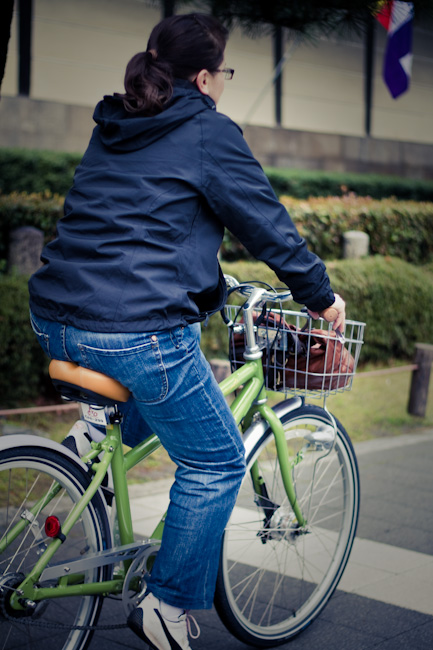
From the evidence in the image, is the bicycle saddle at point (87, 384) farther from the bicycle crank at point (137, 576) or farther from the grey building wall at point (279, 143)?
the grey building wall at point (279, 143)

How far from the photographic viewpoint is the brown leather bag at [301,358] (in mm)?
2576

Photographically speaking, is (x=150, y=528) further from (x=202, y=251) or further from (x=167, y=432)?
(x=202, y=251)

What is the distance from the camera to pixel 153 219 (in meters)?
2.09

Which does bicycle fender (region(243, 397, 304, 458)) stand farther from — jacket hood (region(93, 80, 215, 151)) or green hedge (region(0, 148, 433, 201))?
green hedge (region(0, 148, 433, 201))

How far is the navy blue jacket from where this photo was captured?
2068 millimetres

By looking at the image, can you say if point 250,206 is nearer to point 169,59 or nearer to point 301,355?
point 169,59

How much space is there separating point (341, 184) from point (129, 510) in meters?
13.5

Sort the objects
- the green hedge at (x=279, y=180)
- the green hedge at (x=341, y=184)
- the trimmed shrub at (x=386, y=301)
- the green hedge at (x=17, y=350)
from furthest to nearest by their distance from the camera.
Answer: the green hedge at (x=341, y=184), the green hedge at (x=279, y=180), the trimmed shrub at (x=386, y=301), the green hedge at (x=17, y=350)

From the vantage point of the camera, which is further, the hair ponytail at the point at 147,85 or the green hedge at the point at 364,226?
the green hedge at the point at 364,226

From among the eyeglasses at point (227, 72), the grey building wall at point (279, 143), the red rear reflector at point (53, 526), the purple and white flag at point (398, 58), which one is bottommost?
the red rear reflector at point (53, 526)

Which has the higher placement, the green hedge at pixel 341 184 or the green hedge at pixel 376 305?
the green hedge at pixel 341 184

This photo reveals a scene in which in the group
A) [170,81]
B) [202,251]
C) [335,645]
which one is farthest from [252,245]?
[335,645]

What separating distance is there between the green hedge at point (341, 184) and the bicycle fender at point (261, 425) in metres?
10.6

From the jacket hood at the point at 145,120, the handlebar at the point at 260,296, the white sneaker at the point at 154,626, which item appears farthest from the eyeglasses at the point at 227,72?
the white sneaker at the point at 154,626
